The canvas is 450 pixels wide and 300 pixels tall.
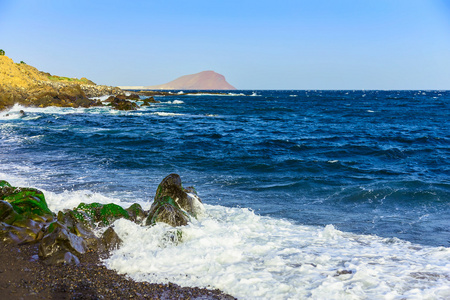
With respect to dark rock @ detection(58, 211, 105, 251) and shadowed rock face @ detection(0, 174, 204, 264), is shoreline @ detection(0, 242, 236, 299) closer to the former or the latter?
shadowed rock face @ detection(0, 174, 204, 264)

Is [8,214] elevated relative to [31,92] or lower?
lower

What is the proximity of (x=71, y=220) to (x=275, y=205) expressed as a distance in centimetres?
502

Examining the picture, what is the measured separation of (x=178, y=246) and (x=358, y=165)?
1098 centimetres

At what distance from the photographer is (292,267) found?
5.55 m

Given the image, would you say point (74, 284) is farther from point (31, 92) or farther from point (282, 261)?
point (31, 92)

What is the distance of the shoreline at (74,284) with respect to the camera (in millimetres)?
4527

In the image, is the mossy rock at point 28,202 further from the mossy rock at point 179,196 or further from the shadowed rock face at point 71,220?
the mossy rock at point 179,196

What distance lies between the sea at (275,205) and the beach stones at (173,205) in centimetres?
26

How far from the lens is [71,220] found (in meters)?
6.52

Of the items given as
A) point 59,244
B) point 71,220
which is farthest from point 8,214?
point 59,244

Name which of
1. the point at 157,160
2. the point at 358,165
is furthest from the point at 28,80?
the point at 358,165

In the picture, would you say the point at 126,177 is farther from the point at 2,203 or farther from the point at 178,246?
the point at 178,246

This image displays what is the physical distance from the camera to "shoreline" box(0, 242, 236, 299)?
4527mm

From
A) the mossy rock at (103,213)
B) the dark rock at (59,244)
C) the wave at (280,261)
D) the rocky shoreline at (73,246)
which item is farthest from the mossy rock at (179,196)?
the dark rock at (59,244)
